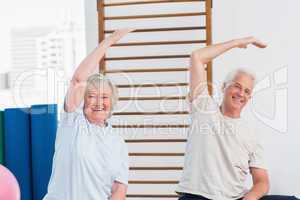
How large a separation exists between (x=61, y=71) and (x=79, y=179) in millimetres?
1797

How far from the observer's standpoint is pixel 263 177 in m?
2.54

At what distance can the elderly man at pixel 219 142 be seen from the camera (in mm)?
2412

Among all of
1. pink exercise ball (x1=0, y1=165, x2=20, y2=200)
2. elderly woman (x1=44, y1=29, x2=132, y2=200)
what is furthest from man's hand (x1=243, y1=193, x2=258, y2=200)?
pink exercise ball (x1=0, y1=165, x2=20, y2=200)

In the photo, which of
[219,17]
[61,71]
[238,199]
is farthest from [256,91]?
[61,71]

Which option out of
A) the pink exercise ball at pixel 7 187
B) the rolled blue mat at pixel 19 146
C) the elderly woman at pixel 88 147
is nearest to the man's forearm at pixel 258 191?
the elderly woman at pixel 88 147

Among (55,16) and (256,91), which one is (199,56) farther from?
(55,16)

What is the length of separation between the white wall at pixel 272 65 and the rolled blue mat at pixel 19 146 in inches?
57.4

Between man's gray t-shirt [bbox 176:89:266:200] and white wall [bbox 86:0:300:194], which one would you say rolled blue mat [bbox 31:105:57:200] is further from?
white wall [bbox 86:0:300:194]

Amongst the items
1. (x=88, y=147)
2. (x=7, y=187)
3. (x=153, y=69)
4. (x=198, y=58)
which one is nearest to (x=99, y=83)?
(x=88, y=147)

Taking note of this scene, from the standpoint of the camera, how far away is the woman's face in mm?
2221

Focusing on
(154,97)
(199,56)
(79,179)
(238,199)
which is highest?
(199,56)


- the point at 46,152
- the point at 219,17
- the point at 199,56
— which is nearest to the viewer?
the point at 199,56

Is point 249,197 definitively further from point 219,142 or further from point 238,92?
point 238,92

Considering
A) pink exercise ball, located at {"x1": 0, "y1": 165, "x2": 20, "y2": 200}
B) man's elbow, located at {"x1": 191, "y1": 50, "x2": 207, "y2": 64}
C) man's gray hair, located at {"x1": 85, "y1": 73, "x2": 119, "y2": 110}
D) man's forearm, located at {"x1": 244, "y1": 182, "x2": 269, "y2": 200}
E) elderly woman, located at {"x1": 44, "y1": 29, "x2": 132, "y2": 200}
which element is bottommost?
man's forearm, located at {"x1": 244, "y1": 182, "x2": 269, "y2": 200}
